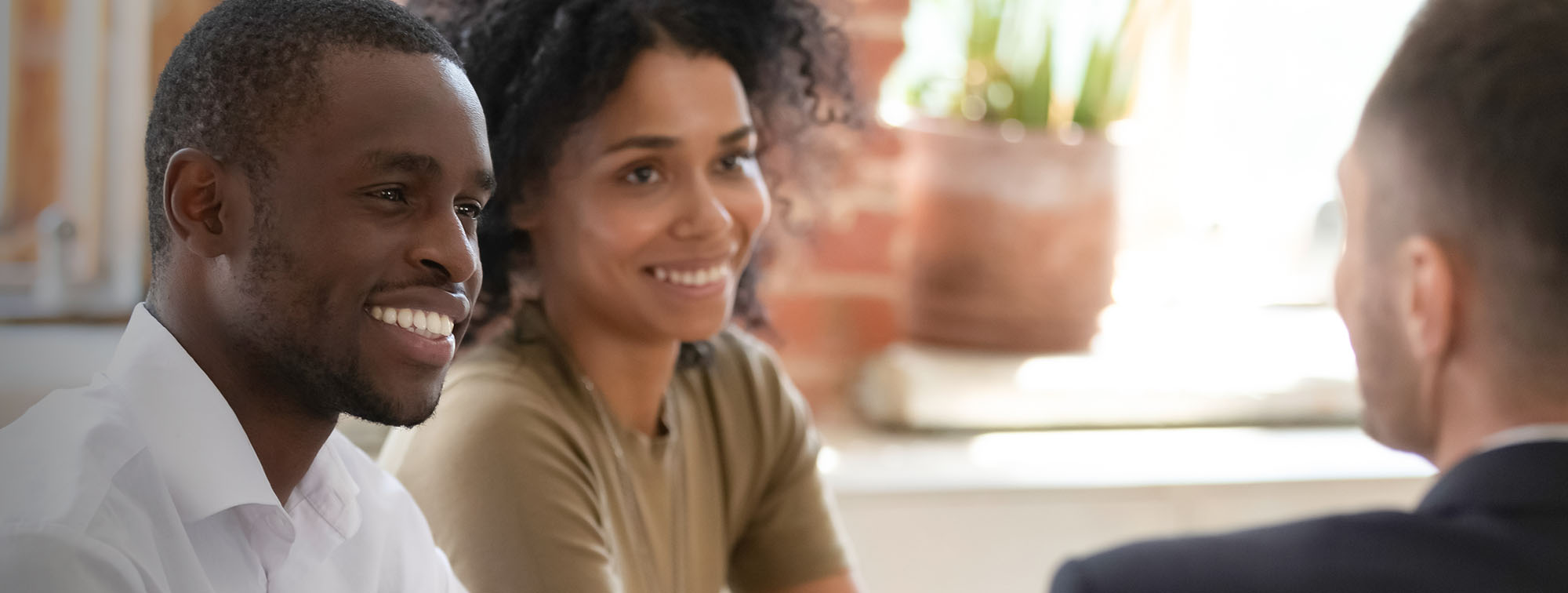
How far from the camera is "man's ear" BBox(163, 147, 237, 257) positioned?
646mm

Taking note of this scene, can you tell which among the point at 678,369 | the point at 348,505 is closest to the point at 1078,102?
the point at 678,369

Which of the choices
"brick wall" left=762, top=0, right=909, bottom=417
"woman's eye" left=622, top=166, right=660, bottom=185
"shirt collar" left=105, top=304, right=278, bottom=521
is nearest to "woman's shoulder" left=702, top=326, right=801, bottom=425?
"woman's eye" left=622, top=166, right=660, bottom=185

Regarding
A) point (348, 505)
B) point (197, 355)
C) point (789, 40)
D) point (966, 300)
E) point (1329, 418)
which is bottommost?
point (1329, 418)

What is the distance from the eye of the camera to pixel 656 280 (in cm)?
117

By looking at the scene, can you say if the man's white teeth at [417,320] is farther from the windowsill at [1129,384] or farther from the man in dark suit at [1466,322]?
the windowsill at [1129,384]

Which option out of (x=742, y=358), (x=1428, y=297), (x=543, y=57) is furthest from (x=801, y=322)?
(x=1428, y=297)

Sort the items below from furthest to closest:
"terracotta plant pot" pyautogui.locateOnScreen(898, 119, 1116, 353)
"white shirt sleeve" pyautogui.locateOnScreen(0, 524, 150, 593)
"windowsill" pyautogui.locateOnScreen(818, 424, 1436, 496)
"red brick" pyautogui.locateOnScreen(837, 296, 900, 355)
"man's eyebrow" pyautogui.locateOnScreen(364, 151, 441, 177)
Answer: "red brick" pyautogui.locateOnScreen(837, 296, 900, 355)
"terracotta plant pot" pyautogui.locateOnScreen(898, 119, 1116, 353)
"windowsill" pyautogui.locateOnScreen(818, 424, 1436, 496)
"man's eyebrow" pyautogui.locateOnScreen(364, 151, 441, 177)
"white shirt sleeve" pyautogui.locateOnScreen(0, 524, 150, 593)

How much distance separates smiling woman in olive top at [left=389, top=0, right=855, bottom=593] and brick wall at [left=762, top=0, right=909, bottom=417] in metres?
0.58

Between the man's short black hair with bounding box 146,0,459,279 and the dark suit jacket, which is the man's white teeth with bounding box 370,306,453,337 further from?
the dark suit jacket

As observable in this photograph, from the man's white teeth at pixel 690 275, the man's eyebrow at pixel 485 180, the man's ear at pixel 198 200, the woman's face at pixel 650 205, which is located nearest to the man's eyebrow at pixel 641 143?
the woman's face at pixel 650 205

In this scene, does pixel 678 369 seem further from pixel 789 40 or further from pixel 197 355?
pixel 197 355

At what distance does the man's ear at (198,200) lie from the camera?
0.65 m

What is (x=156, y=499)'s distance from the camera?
24.7 inches

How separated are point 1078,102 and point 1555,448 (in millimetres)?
1150
